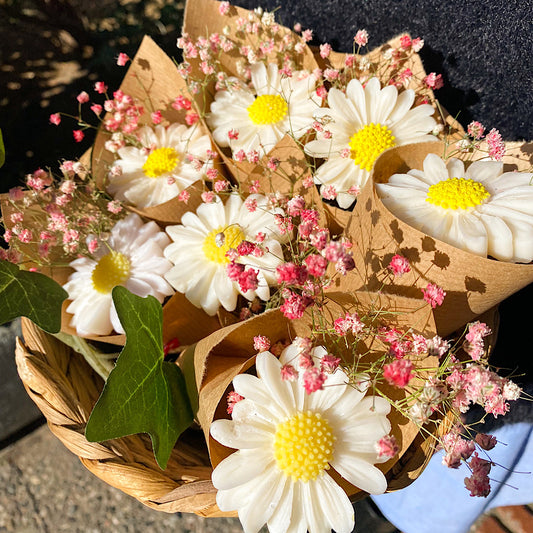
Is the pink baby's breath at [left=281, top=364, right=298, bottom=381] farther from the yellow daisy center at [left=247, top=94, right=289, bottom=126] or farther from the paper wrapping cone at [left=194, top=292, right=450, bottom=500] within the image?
the yellow daisy center at [left=247, top=94, right=289, bottom=126]

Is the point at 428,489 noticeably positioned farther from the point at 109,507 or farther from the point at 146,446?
the point at 109,507

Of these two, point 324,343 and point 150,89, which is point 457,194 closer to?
point 324,343

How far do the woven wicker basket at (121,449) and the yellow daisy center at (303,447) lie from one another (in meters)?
0.08

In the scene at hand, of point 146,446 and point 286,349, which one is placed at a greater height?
point 286,349

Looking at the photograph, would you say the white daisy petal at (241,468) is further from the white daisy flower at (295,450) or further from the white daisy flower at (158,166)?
the white daisy flower at (158,166)

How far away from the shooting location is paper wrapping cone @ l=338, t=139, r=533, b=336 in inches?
15.8

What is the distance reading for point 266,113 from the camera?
583 millimetres

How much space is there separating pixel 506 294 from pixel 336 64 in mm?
346

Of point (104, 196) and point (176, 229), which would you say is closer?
point (176, 229)

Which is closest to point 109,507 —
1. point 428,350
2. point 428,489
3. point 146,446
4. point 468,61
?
point 146,446

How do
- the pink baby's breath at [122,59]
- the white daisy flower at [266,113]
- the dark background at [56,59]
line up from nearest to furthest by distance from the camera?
the white daisy flower at [266,113], the pink baby's breath at [122,59], the dark background at [56,59]

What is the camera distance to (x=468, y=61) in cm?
59

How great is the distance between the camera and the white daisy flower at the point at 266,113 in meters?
0.58

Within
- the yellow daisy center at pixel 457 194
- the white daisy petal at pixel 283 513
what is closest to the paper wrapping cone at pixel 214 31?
the yellow daisy center at pixel 457 194
